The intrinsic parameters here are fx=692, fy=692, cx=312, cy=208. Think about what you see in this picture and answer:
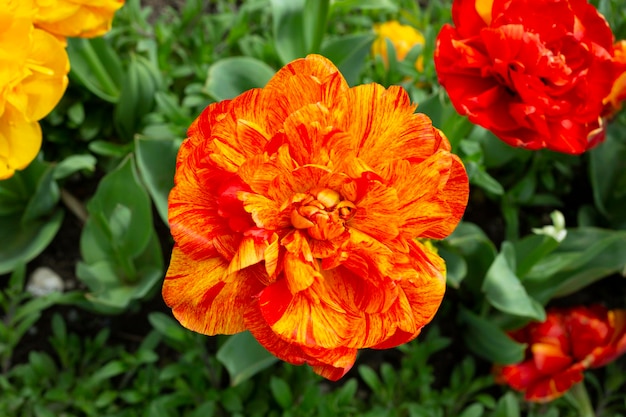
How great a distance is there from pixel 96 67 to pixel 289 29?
0.34 meters

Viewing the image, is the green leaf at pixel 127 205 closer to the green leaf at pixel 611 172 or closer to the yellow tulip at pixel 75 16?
the yellow tulip at pixel 75 16

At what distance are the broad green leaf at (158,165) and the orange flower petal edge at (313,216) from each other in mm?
374

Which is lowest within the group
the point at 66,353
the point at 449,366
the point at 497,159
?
the point at 449,366

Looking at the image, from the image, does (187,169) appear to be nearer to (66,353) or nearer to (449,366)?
(66,353)

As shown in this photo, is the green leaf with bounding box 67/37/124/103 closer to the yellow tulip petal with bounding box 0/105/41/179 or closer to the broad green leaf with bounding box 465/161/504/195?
the yellow tulip petal with bounding box 0/105/41/179

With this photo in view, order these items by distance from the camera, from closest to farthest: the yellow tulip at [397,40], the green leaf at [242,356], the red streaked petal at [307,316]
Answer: the red streaked petal at [307,316], the green leaf at [242,356], the yellow tulip at [397,40]

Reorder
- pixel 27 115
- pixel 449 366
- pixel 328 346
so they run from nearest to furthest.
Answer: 1. pixel 328 346
2. pixel 27 115
3. pixel 449 366

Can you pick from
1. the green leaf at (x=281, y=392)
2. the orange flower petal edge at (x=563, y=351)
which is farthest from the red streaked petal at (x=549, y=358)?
the green leaf at (x=281, y=392)

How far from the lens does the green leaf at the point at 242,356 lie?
3.23 ft

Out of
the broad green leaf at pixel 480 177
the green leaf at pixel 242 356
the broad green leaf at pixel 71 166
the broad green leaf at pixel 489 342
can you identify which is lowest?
the broad green leaf at pixel 489 342

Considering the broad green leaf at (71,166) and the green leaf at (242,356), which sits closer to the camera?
the green leaf at (242,356)

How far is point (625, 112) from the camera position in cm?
131

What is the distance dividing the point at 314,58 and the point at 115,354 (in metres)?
0.73

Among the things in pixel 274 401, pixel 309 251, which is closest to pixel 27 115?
pixel 309 251
